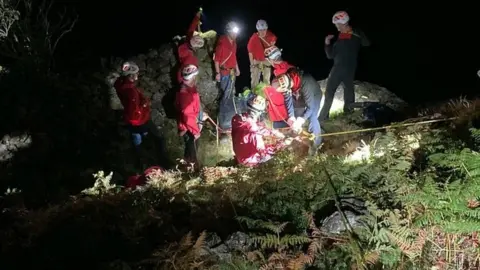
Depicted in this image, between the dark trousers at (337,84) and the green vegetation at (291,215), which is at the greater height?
the dark trousers at (337,84)

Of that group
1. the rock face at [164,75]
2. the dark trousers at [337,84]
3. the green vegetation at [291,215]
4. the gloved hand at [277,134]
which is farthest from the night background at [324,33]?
the green vegetation at [291,215]

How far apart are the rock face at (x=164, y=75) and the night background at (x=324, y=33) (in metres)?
5.02

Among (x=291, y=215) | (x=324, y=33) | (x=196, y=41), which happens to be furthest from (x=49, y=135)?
(x=324, y=33)

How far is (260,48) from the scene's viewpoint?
1134 centimetres

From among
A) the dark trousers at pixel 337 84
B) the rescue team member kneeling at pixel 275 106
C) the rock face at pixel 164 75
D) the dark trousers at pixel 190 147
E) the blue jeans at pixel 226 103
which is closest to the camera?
the rescue team member kneeling at pixel 275 106

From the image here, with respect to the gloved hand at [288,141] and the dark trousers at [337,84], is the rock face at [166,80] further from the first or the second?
the gloved hand at [288,141]

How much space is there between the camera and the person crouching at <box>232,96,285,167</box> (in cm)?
775

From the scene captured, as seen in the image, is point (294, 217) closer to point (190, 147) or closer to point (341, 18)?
point (190, 147)

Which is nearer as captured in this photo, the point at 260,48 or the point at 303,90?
the point at 303,90

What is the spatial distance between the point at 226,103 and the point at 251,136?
3.74 meters

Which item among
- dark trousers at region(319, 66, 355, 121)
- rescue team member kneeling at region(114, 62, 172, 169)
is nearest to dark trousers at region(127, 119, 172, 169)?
rescue team member kneeling at region(114, 62, 172, 169)

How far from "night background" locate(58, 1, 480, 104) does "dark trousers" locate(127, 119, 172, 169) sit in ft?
23.9

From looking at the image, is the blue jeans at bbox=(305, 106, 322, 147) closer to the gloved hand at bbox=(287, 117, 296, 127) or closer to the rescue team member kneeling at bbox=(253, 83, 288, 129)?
the gloved hand at bbox=(287, 117, 296, 127)

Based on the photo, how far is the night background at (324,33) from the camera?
66.7ft
